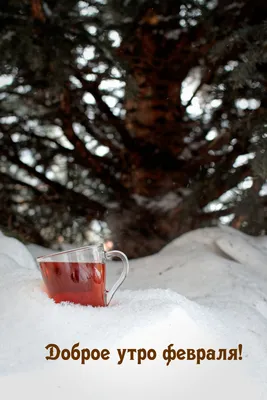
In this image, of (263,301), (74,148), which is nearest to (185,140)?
(74,148)

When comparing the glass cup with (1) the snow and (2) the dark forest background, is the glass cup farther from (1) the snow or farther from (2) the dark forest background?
(2) the dark forest background

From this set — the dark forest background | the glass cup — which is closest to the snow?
the glass cup

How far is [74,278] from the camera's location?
801mm

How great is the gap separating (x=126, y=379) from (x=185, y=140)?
4.00 feet

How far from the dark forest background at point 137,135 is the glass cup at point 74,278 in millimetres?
705

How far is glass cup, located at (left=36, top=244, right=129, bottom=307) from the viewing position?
0.80 meters

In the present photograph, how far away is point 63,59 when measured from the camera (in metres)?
1.33

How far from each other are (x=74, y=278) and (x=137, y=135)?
3.31 ft

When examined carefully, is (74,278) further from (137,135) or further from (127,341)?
(137,135)

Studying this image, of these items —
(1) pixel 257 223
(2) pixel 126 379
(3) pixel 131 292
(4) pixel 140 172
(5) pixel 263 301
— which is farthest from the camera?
(4) pixel 140 172

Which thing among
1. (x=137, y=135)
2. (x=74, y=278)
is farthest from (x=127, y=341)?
(x=137, y=135)

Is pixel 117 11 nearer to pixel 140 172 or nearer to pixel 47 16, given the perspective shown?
pixel 47 16

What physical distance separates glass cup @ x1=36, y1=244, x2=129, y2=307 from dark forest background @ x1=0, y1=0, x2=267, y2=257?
705 mm

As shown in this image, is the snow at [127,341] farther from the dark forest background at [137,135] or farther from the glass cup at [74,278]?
the dark forest background at [137,135]
